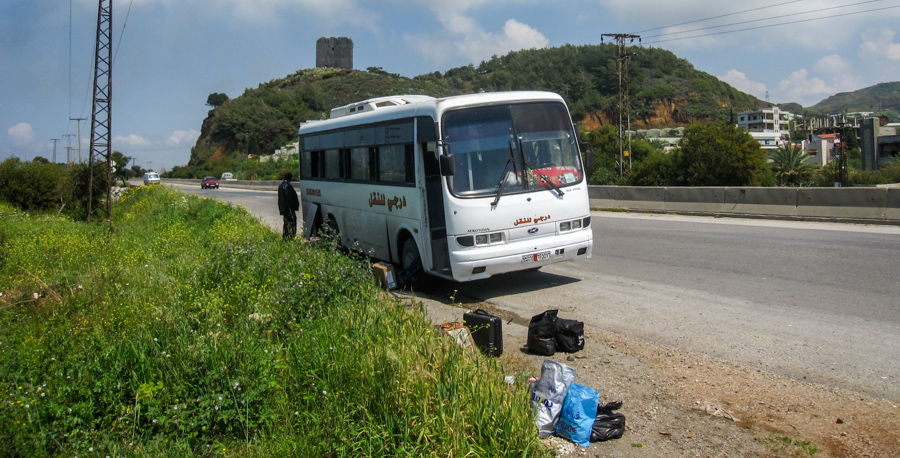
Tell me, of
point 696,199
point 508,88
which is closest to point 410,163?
point 696,199

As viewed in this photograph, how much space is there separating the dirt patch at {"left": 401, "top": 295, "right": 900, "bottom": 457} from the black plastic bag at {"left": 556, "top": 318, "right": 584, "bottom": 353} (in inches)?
3.5

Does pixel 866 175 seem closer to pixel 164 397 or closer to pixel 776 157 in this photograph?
pixel 776 157

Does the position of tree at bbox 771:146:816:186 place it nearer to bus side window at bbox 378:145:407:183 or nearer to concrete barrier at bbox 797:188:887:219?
concrete barrier at bbox 797:188:887:219

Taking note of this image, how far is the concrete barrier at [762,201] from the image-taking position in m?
16.9

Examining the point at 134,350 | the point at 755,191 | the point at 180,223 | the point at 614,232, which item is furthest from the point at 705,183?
the point at 134,350

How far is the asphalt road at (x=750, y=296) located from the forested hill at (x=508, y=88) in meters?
90.5

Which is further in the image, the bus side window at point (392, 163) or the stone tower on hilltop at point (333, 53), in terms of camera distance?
the stone tower on hilltop at point (333, 53)

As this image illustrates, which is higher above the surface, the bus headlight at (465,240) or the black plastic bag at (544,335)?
the bus headlight at (465,240)

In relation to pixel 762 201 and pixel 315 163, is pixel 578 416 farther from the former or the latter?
pixel 762 201

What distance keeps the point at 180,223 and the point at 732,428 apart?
1491 cm

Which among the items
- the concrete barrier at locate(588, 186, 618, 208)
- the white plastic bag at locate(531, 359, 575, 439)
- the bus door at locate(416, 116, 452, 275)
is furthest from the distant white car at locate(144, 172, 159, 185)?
the white plastic bag at locate(531, 359, 575, 439)

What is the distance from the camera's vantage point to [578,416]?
14.8 feet

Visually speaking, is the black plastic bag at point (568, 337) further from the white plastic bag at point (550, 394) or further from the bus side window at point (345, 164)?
the bus side window at point (345, 164)

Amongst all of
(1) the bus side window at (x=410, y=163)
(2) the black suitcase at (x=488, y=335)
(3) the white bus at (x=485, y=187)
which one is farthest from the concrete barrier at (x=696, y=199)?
(2) the black suitcase at (x=488, y=335)
